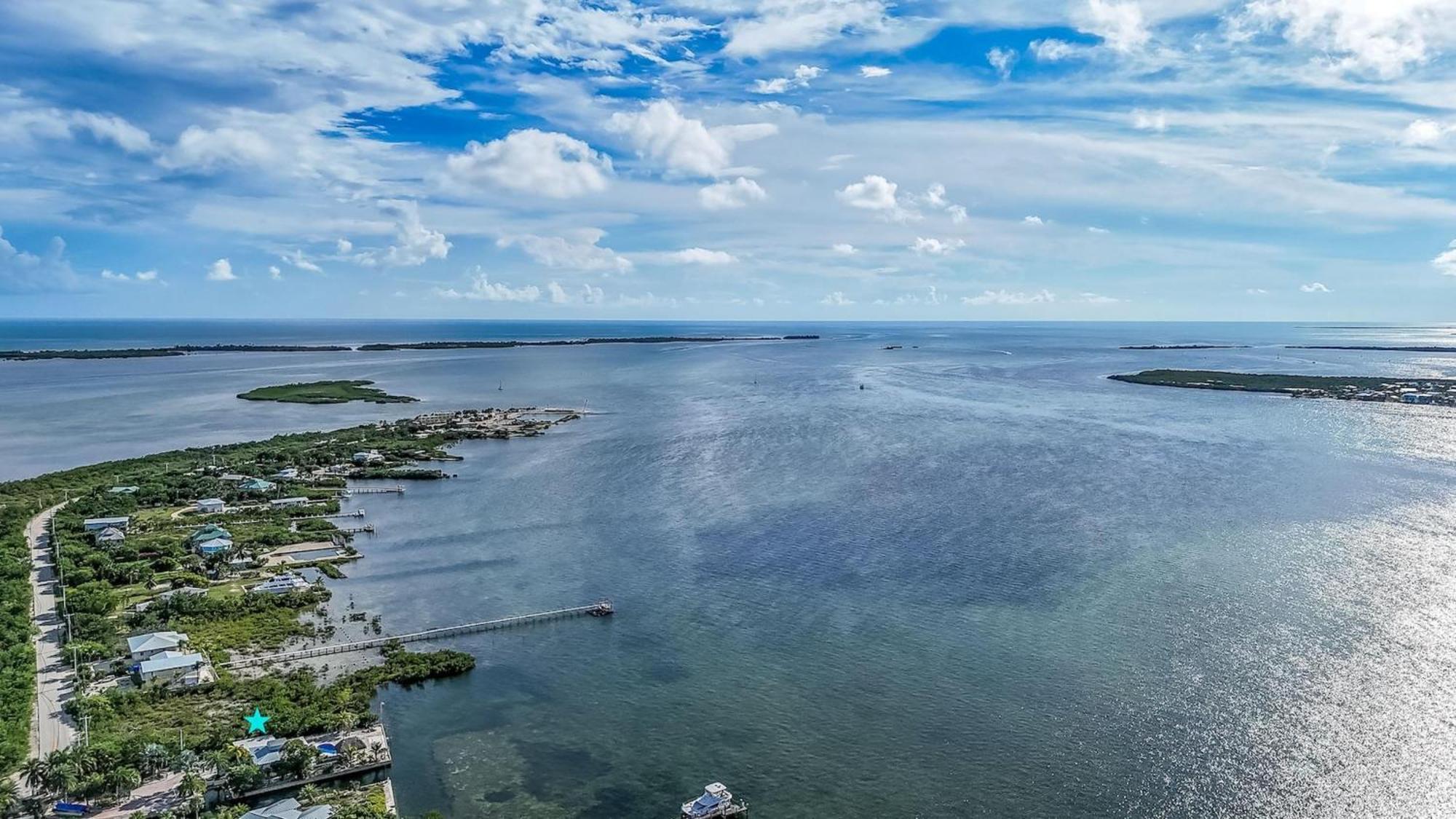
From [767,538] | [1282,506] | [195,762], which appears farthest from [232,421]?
[1282,506]

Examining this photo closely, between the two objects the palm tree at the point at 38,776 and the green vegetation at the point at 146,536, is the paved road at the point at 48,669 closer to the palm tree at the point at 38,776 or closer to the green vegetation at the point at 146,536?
the green vegetation at the point at 146,536

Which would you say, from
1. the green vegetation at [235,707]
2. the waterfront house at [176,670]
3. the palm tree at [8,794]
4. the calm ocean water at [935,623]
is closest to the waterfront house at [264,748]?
the green vegetation at [235,707]

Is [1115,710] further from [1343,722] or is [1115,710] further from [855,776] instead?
[855,776]

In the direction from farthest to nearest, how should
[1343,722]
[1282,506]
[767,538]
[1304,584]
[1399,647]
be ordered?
[1282,506] → [767,538] → [1304,584] → [1399,647] → [1343,722]

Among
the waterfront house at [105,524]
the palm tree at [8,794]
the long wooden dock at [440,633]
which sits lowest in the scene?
the long wooden dock at [440,633]

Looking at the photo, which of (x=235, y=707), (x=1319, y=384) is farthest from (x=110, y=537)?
(x=1319, y=384)

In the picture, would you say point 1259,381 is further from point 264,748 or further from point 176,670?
point 176,670

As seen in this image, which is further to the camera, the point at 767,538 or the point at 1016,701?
the point at 767,538
